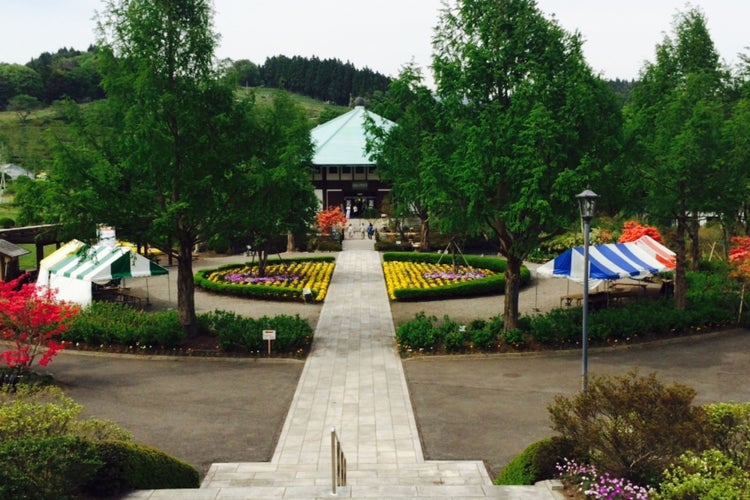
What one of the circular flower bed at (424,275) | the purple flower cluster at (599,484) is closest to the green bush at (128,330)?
the circular flower bed at (424,275)

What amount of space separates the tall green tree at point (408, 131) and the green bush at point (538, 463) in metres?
9.84

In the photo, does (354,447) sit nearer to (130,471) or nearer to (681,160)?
(130,471)

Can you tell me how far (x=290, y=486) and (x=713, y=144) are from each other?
17.6m

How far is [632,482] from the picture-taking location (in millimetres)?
8492

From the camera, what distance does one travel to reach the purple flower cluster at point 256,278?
28906 millimetres

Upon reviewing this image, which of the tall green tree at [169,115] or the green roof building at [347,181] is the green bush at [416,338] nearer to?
the tall green tree at [169,115]

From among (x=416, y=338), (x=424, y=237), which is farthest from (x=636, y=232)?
(x=416, y=338)

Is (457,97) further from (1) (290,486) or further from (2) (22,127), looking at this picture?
(2) (22,127)

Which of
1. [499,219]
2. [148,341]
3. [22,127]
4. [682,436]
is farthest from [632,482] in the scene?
[22,127]

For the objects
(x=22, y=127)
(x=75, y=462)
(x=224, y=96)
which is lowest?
(x=75, y=462)

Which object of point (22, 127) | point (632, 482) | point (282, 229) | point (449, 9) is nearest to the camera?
point (632, 482)

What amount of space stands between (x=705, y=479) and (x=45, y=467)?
7.67 m

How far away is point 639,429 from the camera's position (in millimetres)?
8352

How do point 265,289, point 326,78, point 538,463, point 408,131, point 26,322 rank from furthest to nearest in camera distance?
1. point 326,78
2. point 265,289
3. point 408,131
4. point 26,322
5. point 538,463
